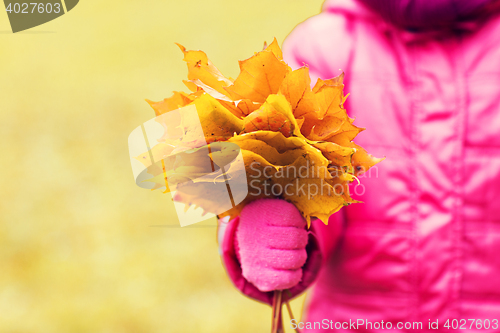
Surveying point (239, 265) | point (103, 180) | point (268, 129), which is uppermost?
point (268, 129)

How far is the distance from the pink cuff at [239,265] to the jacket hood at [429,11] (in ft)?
1.08

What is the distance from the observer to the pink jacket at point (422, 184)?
57 centimetres

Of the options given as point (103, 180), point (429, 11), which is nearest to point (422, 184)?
point (429, 11)

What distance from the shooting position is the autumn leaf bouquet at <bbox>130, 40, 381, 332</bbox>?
1.24 ft

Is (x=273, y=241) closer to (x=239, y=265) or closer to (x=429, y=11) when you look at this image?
(x=239, y=265)

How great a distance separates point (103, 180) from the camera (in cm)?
178

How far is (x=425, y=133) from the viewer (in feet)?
1.92

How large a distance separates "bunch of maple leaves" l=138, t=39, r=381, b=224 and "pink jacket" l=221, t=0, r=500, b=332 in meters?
0.17

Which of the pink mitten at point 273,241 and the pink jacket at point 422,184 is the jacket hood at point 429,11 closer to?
the pink jacket at point 422,184

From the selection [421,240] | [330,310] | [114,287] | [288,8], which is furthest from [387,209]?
[288,8]

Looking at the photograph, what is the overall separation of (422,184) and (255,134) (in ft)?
1.07

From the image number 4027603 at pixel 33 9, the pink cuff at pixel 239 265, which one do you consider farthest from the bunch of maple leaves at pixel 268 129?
the image number 4027603 at pixel 33 9

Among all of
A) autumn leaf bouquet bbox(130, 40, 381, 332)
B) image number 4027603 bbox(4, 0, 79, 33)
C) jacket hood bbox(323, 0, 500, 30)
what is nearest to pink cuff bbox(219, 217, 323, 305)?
autumn leaf bouquet bbox(130, 40, 381, 332)

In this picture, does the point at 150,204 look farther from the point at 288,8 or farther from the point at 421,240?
the point at 421,240
